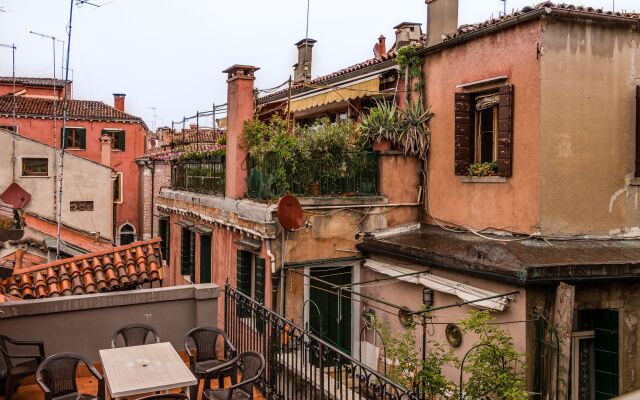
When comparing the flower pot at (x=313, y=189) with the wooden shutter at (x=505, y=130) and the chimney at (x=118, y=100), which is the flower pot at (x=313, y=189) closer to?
the wooden shutter at (x=505, y=130)

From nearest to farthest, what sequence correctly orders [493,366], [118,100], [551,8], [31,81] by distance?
[493,366], [551,8], [31,81], [118,100]

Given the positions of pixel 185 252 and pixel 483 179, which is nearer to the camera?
pixel 483 179

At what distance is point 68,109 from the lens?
35844 millimetres

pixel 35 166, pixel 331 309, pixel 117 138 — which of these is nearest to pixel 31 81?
pixel 117 138

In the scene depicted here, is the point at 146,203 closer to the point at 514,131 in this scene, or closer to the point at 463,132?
the point at 463,132

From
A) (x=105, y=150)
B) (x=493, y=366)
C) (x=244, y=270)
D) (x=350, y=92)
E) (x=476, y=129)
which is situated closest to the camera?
(x=493, y=366)

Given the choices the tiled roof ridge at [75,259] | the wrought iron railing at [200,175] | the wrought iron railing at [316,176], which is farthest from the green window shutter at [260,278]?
the wrought iron railing at [200,175]

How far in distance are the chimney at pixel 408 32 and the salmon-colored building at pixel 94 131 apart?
2323 cm

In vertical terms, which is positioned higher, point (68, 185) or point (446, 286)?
point (68, 185)

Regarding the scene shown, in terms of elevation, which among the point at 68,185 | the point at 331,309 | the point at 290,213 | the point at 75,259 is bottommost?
the point at 331,309

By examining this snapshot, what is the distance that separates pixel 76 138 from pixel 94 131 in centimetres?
114

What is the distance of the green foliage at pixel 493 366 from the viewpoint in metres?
8.08

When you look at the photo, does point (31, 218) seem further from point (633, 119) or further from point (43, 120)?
point (633, 119)

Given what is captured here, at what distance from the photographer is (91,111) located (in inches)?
1432
